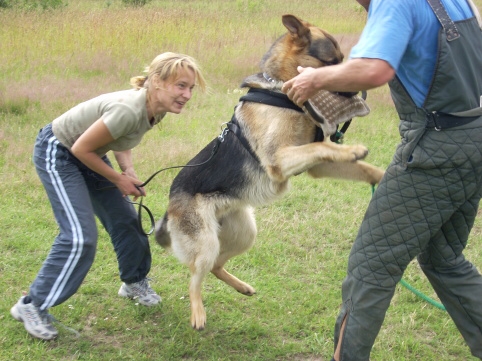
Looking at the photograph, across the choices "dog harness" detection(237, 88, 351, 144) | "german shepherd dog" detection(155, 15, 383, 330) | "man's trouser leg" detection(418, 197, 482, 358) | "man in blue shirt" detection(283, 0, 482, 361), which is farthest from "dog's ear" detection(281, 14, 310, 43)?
"man's trouser leg" detection(418, 197, 482, 358)

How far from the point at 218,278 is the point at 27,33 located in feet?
25.8

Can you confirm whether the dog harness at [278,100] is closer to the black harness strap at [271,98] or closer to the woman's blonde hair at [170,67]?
the black harness strap at [271,98]

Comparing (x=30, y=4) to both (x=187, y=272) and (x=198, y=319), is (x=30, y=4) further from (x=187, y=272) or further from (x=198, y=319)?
(x=198, y=319)

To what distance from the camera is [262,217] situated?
505 cm

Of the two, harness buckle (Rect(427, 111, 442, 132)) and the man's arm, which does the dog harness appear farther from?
harness buckle (Rect(427, 111, 442, 132))

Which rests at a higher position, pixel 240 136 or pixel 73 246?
pixel 240 136

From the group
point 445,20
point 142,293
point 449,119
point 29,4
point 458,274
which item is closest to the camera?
point 445,20

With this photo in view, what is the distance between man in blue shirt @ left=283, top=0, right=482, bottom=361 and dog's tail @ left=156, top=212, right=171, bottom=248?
142cm

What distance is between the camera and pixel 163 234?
384 cm

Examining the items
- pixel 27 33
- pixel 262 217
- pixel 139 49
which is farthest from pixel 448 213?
pixel 27 33

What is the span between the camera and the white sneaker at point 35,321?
3234 millimetres

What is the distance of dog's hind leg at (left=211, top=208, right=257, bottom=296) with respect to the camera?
3822 mm

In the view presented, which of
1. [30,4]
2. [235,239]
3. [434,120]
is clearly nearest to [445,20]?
[434,120]

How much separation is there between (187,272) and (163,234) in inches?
20.0
